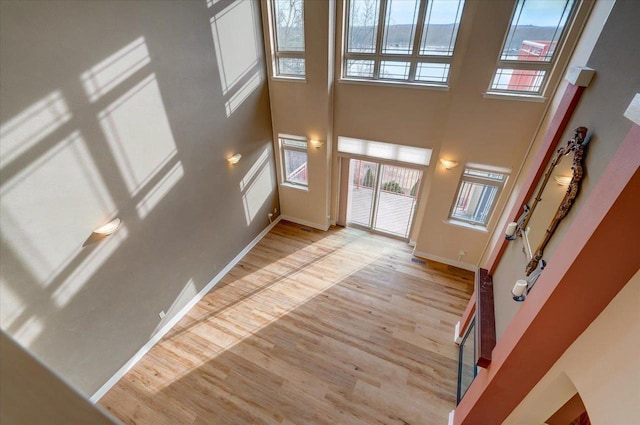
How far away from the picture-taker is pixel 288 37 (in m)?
4.70

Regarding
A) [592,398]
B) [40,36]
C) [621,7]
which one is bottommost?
[592,398]

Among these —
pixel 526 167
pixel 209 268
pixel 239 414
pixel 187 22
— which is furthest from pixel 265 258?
pixel 526 167

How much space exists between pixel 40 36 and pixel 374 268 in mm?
5162

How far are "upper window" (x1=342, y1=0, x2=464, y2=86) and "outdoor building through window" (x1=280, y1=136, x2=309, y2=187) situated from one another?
5.64 ft

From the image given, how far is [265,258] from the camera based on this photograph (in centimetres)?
546

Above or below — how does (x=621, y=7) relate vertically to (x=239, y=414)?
above

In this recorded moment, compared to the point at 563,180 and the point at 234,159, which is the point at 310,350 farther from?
the point at 563,180

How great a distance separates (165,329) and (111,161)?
101 inches

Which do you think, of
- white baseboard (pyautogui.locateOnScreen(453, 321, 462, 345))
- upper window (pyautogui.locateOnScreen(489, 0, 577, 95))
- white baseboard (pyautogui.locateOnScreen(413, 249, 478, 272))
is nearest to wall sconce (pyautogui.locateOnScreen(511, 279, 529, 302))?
white baseboard (pyautogui.locateOnScreen(453, 321, 462, 345))

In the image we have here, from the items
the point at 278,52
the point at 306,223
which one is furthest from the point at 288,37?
the point at 306,223

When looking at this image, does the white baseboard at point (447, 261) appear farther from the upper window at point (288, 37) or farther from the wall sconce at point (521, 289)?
the upper window at point (288, 37)

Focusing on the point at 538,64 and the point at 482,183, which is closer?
the point at 538,64

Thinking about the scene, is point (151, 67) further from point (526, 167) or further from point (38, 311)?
point (526, 167)

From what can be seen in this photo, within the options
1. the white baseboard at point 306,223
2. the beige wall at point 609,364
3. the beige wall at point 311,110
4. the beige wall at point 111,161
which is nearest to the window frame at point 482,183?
the beige wall at point 311,110
